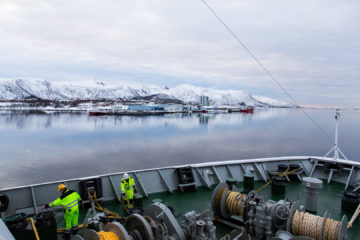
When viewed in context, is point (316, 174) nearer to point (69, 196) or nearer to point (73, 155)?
point (69, 196)

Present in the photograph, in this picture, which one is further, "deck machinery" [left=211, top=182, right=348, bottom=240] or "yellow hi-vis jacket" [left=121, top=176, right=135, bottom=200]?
"yellow hi-vis jacket" [left=121, top=176, right=135, bottom=200]

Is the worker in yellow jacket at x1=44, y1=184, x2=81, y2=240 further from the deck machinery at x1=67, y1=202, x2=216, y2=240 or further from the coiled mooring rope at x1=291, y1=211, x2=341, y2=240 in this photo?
the coiled mooring rope at x1=291, y1=211, x2=341, y2=240

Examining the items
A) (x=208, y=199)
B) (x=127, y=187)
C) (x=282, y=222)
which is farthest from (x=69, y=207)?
(x=282, y=222)

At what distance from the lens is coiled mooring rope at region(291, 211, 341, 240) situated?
3395 mm

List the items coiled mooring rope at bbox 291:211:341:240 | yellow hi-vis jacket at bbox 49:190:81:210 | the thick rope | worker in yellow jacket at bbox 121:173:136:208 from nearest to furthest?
the thick rope, coiled mooring rope at bbox 291:211:341:240, yellow hi-vis jacket at bbox 49:190:81:210, worker in yellow jacket at bbox 121:173:136:208

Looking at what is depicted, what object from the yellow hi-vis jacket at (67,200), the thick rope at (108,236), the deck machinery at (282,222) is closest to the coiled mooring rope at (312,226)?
the deck machinery at (282,222)

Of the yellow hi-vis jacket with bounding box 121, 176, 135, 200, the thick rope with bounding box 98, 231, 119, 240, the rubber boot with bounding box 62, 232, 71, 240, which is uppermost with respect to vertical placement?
the thick rope with bounding box 98, 231, 119, 240

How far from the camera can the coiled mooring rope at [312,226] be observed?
11.1 feet

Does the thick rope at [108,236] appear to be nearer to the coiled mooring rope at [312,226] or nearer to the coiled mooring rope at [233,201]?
the coiled mooring rope at [233,201]

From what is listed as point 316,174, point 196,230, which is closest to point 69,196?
point 196,230

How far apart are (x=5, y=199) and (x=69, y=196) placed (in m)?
→ 1.62

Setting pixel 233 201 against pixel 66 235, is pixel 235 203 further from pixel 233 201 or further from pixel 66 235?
pixel 66 235

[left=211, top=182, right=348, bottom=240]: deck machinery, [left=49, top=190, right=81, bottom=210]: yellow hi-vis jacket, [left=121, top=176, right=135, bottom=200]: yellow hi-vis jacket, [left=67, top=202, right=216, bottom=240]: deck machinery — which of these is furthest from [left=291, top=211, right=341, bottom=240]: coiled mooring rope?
Answer: [left=49, top=190, right=81, bottom=210]: yellow hi-vis jacket

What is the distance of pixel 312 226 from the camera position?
3.57 metres
